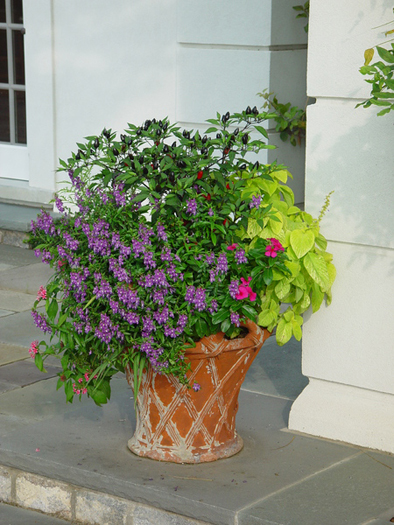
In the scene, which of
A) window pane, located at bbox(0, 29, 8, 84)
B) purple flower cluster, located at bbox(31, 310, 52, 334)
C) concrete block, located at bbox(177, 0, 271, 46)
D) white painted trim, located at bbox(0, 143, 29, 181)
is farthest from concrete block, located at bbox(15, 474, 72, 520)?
window pane, located at bbox(0, 29, 8, 84)

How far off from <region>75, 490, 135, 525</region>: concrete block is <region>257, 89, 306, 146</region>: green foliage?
3.75 m

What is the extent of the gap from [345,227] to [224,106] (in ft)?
10.6

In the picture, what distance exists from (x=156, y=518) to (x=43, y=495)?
0.52 meters

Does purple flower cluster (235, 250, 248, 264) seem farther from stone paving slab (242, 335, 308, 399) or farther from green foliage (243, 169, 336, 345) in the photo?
stone paving slab (242, 335, 308, 399)

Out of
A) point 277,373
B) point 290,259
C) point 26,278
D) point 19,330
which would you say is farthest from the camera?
point 26,278

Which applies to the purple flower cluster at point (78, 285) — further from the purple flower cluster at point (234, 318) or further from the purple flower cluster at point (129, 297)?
the purple flower cluster at point (234, 318)

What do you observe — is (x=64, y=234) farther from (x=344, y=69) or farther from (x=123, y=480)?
(x=344, y=69)

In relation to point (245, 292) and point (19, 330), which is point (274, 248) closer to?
point (245, 292)

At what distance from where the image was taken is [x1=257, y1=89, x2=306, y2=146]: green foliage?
6.33 meters

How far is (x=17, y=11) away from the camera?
7.84m

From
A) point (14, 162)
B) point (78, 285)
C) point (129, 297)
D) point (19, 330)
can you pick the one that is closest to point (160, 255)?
point (129, 297)

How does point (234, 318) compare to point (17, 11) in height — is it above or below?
below

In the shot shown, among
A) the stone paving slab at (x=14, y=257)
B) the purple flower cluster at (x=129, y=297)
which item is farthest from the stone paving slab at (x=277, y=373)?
the stone paving slab at (x=14, y=257)

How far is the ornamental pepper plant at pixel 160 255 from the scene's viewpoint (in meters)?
3.00
